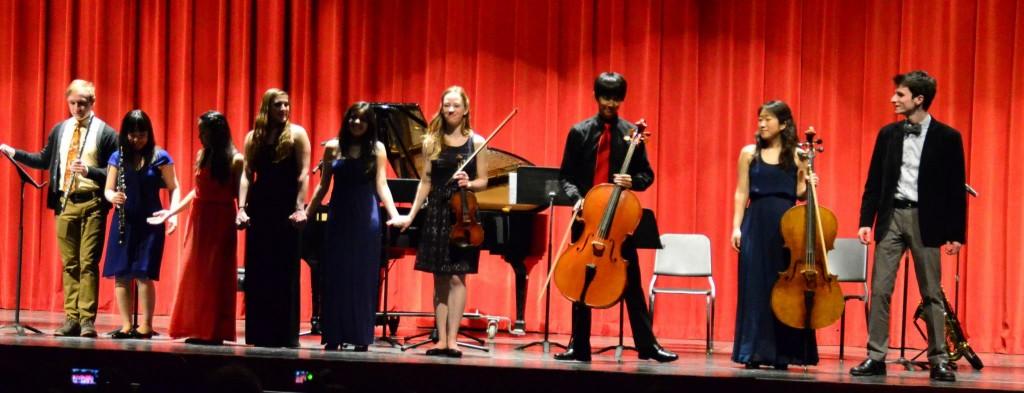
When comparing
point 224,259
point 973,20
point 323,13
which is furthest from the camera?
point 323,13

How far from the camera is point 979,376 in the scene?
19.8ft

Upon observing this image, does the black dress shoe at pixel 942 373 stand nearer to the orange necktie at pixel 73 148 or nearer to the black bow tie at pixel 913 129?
the black bow tie at pixel 913 129

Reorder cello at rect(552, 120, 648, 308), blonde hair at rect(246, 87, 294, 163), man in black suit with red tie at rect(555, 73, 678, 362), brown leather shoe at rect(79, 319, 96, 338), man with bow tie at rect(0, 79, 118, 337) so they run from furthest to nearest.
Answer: man with bow tie at rect(0, 79, 118, 337) < brown leather shoe at rect(79, 319, 96, 338) < blonde hair at rect(246, 87, 294, 163) < man in black suit with red tie at rect(555, 73, 678, 362) < cello at rect(552, 120, 648, 308)

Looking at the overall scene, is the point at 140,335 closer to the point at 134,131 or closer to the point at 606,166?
the point at 134,131

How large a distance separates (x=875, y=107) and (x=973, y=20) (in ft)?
2.83

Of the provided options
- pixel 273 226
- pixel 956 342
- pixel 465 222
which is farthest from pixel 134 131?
pixel 956 342

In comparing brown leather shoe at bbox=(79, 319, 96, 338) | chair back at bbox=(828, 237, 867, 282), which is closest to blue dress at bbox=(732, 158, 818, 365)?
chair back at bbox=(828, 237, 867, 282)

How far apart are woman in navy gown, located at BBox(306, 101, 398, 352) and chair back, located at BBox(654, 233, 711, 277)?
237 centimetres

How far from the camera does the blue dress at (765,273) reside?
18.4 feet

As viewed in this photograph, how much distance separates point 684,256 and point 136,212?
3.36 m

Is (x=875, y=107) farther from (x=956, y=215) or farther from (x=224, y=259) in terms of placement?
(x=224, y=259)

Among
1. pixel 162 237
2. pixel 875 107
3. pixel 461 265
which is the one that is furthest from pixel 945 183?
pixel 162 237

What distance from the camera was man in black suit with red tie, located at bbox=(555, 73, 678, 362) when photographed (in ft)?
18.6

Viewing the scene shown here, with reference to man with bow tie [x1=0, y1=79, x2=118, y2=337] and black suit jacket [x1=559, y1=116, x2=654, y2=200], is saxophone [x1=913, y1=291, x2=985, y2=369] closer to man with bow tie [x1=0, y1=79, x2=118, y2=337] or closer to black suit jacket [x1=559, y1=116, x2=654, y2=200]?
black suit jacket [x1=559, y1=116, x2=654, y2=200]
